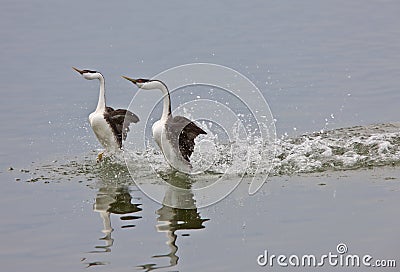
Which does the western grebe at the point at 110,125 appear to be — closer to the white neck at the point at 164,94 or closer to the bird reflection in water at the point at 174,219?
the white neck at the point at 164,94

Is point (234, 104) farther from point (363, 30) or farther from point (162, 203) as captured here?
point (363, 30)

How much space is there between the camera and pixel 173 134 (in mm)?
12398

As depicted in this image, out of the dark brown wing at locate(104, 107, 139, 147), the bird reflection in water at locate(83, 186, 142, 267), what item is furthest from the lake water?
the dark brown wing at locate(104, 107, 139, 147)

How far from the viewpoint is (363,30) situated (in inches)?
856

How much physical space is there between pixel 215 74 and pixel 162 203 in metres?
6.50

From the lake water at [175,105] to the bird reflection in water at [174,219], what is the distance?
0.03m

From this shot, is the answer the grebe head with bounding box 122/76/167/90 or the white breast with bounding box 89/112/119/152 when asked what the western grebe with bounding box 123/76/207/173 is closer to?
the grebe head with bounding box 122/76/167/90

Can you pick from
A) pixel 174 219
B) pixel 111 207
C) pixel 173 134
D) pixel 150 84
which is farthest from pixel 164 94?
pixel 174 219

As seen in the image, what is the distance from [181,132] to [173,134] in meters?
0.11

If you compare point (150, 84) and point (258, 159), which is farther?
point (258, 159)

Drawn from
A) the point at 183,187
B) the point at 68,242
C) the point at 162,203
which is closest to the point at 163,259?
the point at 68,242

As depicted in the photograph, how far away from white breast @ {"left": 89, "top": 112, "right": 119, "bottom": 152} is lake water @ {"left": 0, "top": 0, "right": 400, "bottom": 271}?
0.32 metres

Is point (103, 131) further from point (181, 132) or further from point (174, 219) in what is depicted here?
point (174, 219)

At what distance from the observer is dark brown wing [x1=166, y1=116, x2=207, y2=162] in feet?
40.7
